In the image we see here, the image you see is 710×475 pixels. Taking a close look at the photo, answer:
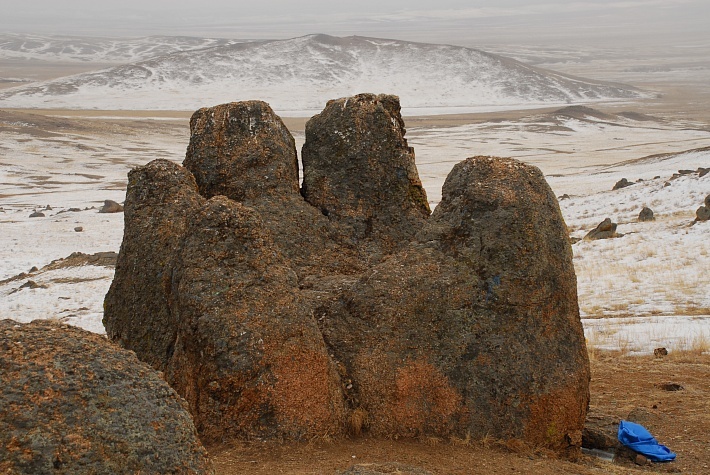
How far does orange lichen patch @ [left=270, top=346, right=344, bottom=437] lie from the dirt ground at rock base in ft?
0.62

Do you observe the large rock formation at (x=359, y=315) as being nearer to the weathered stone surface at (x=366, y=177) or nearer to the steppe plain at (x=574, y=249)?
the steppe plain at (x=574, y=249)

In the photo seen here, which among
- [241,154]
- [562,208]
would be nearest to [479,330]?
[241,154]

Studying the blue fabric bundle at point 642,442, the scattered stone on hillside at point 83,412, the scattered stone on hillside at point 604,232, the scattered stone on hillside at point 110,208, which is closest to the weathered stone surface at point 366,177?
the blue fabric bundle at point 642,442

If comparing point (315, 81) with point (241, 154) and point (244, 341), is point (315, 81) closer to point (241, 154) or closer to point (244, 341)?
point (241, 154)

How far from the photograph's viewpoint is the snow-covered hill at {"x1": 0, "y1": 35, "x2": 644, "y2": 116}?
415ft

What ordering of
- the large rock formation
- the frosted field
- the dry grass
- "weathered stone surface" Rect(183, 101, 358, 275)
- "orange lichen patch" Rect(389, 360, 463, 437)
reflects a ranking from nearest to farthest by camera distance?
1. the large rock formation
2. the dry grass
3. "orange lichen patch" Rect(389, 360, 463, 437)
4. "weathered stone surface" Rect(183, 101, 358, 275)
5. the frosted field

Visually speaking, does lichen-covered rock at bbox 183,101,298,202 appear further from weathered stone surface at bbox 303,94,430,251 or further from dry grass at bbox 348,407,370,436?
dry grass at bbox 348,407,370,436

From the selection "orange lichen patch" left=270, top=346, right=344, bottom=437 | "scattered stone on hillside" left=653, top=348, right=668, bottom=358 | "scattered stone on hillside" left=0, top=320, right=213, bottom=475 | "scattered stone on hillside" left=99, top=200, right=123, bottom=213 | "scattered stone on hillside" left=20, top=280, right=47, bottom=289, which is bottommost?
"scattered stone on hillside" left=99, top=200, right=123, bottom=213

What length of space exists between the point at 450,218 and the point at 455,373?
1.86 metres

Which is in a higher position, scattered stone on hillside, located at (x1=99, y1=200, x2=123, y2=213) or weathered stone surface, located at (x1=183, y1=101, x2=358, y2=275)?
weathered stone surface, located at (x1=183, y1=101, x2=358, y2=275)

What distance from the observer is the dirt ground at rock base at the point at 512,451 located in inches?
286

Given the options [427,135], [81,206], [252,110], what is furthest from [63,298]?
[427,135]

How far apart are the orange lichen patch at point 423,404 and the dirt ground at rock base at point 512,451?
168mm

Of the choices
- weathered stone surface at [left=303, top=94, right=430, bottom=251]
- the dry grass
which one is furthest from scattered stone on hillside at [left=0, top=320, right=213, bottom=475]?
weathered stone surface at [left=303, top=94, right=430, bottom=251]
